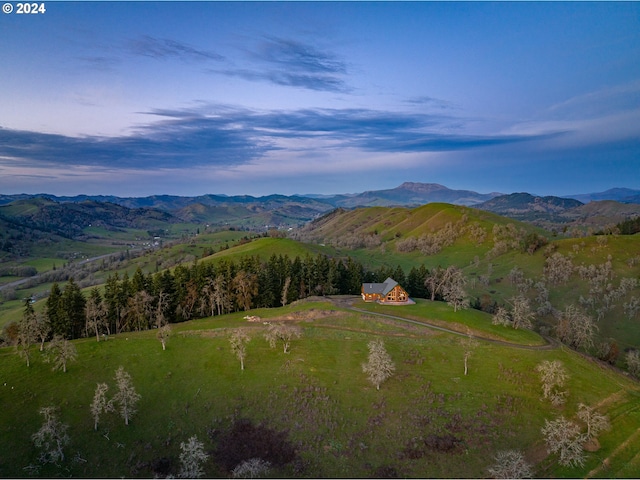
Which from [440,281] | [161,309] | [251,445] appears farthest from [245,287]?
[440,281]

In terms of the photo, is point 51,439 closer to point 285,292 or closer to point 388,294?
point 285,292

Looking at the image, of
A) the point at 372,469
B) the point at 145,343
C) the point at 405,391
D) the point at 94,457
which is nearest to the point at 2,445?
the point at 94,457

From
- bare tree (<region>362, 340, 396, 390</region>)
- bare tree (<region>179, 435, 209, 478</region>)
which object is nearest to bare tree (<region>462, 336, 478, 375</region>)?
bare tree (<region>362, 340, 396, 390</region>)

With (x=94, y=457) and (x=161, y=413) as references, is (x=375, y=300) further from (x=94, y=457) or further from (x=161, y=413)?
(x=94, y=457)

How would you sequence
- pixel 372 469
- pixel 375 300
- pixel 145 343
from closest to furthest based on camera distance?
pixel 372 469, pixel 145 343, pixel 375 300

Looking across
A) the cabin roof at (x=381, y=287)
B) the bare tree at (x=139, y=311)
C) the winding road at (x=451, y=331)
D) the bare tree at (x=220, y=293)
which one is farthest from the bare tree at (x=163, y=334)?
the cabin roof at (x=381, y=287)

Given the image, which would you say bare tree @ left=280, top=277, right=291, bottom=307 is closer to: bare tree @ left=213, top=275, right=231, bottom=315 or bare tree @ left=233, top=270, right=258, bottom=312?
bare tree @ left=233, top=270, right=258, bottom=312
